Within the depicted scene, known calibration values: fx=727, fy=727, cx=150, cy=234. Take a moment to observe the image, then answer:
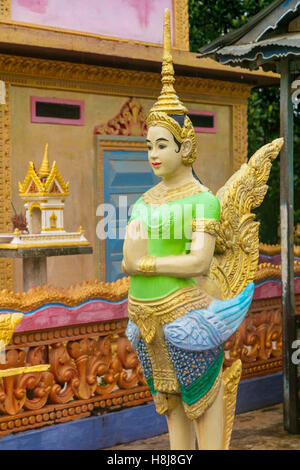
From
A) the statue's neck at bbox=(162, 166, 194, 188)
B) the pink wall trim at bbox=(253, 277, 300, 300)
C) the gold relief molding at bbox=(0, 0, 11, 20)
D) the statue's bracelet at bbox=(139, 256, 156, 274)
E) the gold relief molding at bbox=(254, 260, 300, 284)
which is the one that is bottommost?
the pink wall trim at bbox=(253, 277, 300, 300)

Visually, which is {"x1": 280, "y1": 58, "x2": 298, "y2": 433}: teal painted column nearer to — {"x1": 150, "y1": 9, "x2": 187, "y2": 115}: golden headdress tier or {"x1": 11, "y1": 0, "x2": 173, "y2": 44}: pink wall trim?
{"x1": 150, "y1": 9, "x2": 187, "y2": 115}: golden headdress tier

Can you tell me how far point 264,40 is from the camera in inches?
225

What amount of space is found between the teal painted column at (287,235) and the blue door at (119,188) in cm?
315

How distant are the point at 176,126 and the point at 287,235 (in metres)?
2.25

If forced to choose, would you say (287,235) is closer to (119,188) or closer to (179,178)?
(179,178)

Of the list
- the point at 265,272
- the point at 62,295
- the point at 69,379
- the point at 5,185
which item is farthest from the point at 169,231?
the point at 5,185

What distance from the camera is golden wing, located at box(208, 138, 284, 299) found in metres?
4.16

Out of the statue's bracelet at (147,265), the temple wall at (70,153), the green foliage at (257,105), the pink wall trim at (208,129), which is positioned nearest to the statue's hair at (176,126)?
the statue's bracelet at (147,265)

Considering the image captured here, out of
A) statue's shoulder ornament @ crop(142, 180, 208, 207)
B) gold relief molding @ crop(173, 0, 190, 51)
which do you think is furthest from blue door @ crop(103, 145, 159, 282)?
statue's shoulder ornament @ crop(142, 180, 208, 207)

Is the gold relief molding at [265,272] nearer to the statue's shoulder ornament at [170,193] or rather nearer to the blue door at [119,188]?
the blue door at [119,188]

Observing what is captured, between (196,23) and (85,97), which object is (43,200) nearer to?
(85,97)

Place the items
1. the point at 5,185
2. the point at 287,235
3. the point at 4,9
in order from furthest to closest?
the point at 5,185 < the point at 4,9 < the point at 287,235

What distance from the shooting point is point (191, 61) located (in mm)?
8672
